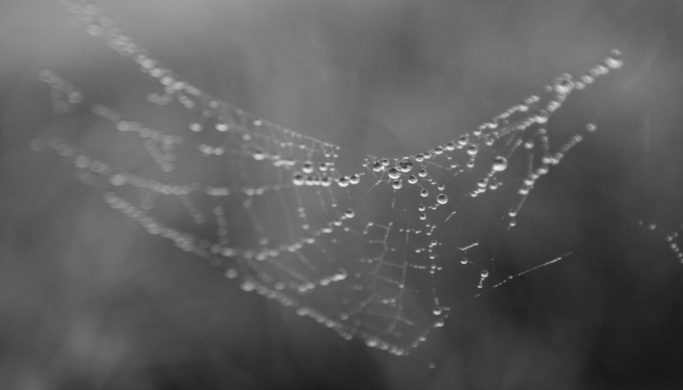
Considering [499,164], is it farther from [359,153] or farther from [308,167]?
[359,153]

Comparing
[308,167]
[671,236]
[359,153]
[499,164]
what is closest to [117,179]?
[359,153]

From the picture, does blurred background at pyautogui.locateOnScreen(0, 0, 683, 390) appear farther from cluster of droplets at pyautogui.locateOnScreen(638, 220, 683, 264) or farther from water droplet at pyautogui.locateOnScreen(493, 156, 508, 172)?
water droplet at pyautogui.locateOnScreen(493, 156, 508, 172)

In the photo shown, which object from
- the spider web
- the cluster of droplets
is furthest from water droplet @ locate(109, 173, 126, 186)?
the cluster of droplets

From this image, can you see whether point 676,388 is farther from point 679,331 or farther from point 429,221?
point 429,221

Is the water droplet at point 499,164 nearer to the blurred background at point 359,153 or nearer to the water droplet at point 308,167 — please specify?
the water droplet at point 308,167

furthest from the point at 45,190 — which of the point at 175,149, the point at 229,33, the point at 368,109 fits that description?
the point at 368,109

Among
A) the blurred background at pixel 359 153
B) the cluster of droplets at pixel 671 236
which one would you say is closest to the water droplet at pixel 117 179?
the blurred background at pixel 359 153
